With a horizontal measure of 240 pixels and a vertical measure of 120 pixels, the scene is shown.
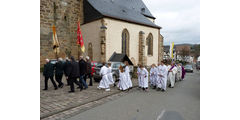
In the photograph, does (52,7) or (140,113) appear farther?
(52,7)

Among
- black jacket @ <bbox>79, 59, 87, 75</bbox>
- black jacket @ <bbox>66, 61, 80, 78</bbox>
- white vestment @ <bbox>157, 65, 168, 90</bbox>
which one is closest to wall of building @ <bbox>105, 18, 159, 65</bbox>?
black jacket @ <bbox>79, 59, 87, 75</bbox>

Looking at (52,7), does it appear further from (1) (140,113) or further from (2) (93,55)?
(1) (140,113)

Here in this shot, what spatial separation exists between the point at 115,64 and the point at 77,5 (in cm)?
1335

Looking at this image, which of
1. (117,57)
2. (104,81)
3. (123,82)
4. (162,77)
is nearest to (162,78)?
(162,77)

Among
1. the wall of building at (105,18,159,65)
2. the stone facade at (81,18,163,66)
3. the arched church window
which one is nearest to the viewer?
the stone facade at (81,18,163,66)

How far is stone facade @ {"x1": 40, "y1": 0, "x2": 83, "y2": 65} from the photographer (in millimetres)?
16628

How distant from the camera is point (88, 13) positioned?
1980 centimetres

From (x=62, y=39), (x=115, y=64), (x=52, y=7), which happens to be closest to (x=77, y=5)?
(x=52, y=7)

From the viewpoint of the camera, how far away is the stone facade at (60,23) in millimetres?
16628

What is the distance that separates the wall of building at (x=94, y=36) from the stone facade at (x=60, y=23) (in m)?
1.65

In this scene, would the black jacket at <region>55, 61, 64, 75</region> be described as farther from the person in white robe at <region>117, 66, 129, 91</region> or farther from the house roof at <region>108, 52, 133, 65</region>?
the house roof at <region>108, 52, 133, 65</region>

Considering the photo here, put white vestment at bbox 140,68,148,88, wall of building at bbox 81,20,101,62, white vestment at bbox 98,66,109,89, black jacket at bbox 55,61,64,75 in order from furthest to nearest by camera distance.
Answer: wall of building at bbox 81,20,101,62 → white vestment at bbox 140,68,148,88 → black jacket at bbox 55,61,64,75 → white vestment at bbox 98,66,109,89

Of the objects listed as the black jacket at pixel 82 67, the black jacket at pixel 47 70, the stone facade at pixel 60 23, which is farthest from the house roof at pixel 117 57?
the black jacket at pixel 47 70

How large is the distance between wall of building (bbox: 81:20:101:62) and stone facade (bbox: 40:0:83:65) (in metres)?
1.65
